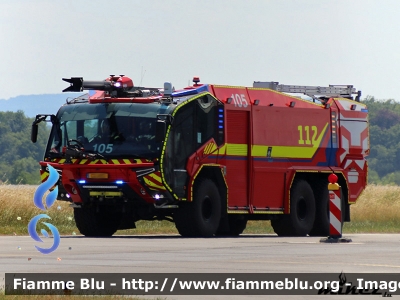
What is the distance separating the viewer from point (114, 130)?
26219 millimetres

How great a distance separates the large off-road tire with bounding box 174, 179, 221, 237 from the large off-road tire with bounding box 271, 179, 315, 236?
2.86 metres

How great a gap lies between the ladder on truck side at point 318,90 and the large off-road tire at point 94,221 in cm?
493

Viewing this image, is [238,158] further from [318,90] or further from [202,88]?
[318,90]

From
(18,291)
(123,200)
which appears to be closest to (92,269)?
(18,291)

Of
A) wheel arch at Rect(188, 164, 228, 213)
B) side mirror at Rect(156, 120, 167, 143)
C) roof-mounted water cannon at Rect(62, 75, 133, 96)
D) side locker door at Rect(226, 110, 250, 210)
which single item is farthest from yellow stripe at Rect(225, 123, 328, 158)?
roof-mounted water cannon at Rect(62, 75, 133, 96)

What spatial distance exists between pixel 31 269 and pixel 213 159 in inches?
424

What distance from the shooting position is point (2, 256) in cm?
1947

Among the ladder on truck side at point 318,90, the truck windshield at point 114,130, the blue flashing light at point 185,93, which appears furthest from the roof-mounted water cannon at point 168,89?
the ladder on truck side at point 318,90

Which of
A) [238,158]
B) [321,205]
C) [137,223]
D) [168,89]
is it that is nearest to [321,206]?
[321,205]

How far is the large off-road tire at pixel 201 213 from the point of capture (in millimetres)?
26562

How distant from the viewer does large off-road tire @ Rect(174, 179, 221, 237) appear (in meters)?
26.6

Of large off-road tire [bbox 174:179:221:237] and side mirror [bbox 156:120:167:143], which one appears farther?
large off-road tire [bbox 174:179:221:237]

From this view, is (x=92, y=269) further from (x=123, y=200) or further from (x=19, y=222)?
(x=19, y=222)

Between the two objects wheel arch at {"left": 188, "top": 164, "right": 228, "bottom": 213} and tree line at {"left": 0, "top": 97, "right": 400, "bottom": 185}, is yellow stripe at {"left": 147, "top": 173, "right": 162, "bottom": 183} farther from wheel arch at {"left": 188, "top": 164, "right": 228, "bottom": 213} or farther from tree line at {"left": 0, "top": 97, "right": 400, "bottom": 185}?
tree line at {"left": 0, "top": 97, "right": 400, "bottom": 185}
